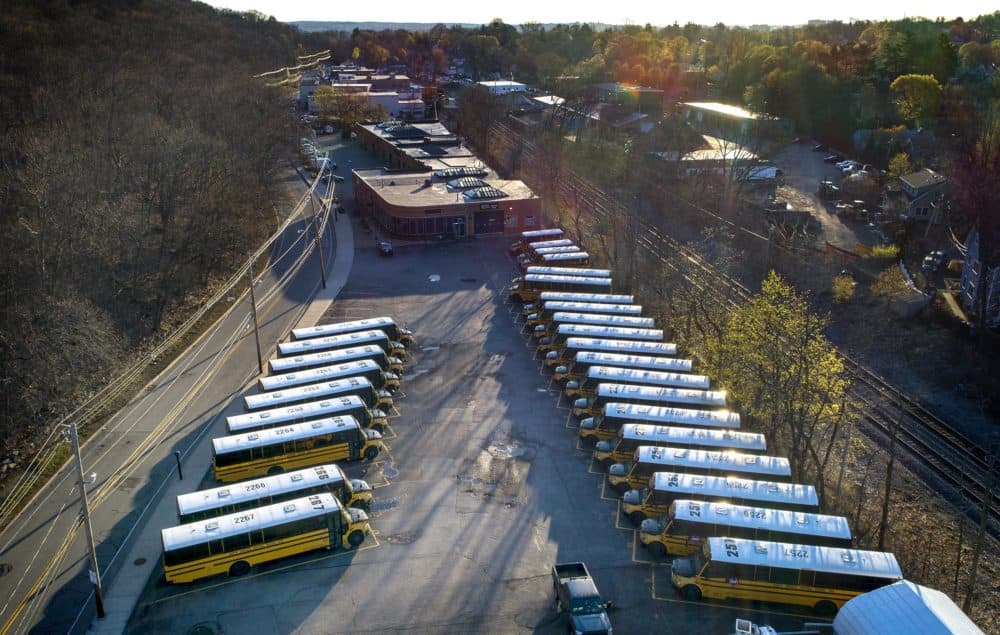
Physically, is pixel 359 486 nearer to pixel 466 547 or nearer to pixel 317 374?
pixel 466 547

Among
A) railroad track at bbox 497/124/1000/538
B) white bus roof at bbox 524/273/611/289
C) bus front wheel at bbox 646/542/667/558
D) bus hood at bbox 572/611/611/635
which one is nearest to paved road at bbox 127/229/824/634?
bus front wheel at bbox 646/542/667/558

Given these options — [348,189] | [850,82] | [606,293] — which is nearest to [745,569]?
[606,293]

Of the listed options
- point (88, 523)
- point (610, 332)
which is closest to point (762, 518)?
point (610, 332)

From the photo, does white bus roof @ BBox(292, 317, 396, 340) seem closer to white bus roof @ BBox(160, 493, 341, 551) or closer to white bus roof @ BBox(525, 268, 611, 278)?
white bus roof @ BBox(525, 268, 611, 278)

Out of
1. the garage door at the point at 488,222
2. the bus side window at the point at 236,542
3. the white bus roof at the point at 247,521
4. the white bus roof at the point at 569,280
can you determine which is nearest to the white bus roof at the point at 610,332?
the white bus roof at the point at 569,280

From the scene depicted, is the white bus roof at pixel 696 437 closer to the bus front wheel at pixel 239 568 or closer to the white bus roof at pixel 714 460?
the white bus roof at pixel 714 460

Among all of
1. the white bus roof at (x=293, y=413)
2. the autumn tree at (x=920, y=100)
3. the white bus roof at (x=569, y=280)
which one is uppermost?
the autumn tree at (x=920, y=100)
